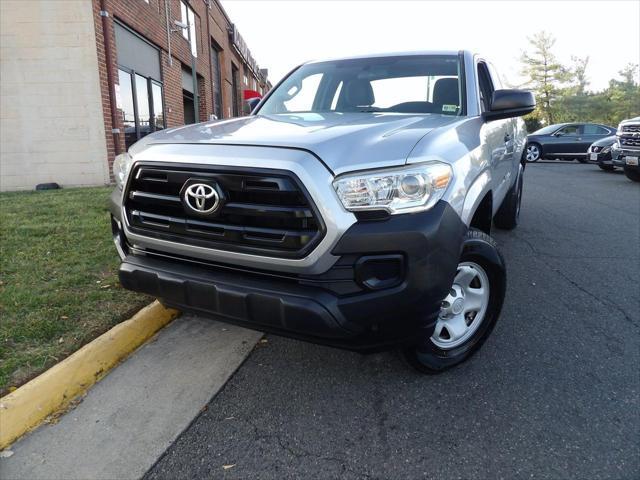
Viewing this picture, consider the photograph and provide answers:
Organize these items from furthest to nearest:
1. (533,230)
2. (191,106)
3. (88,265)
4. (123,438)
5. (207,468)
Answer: (191,106), (533,230), (88,265), (123,438), (207,468)

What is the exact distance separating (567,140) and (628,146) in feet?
27.0

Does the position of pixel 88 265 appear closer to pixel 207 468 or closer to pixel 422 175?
pixel 207 468

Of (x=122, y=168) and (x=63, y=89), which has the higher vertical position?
(x=63, y=89)

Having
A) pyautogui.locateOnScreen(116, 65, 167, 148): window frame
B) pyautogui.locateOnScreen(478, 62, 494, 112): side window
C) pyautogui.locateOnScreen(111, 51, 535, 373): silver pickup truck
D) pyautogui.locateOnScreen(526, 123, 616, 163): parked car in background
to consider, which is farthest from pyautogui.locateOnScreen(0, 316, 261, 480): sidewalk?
pyautogui.locateOnScreen(526, 123, 616, 163): parked car in background

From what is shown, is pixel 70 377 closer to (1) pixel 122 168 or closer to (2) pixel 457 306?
(1) pixel 122 168

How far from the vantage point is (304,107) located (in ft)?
12.6

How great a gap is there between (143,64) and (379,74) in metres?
9.79

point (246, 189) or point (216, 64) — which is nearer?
point (246, 189)

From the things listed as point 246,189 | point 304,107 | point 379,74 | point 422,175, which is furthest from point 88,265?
point 422,175

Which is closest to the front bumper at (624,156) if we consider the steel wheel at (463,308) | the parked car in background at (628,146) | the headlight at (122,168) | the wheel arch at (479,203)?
the parked car in background at (628,146)

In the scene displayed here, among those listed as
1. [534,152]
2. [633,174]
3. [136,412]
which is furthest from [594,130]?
[136,412]

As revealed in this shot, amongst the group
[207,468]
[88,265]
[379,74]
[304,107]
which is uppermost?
[379,74]

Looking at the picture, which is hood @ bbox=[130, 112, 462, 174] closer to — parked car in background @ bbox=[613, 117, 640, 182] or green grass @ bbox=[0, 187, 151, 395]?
green grass @ bbox=[0, 187, 151, 395]

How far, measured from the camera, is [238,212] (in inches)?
87.4
